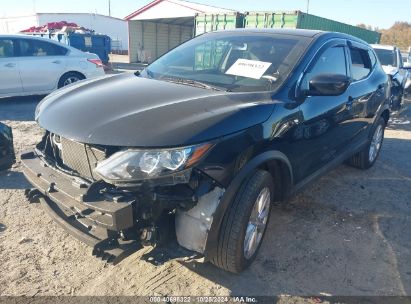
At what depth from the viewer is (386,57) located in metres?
11.0

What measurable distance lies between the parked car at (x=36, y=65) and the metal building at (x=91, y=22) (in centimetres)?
3100

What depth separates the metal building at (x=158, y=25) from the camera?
2323cm

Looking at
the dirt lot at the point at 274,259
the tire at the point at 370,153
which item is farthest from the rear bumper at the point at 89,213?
the tire at the point at 370,153

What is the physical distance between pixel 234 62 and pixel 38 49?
6596mm

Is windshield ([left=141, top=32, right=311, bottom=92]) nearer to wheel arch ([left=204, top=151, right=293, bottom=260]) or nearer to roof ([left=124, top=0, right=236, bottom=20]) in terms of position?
wheel arch ([left=204, top=151, right=293, bottom=260])

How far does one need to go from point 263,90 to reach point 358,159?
2.81 meters

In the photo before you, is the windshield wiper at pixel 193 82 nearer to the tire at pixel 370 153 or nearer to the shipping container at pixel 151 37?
the tire at pixel 370 153

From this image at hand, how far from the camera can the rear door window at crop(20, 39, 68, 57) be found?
8102 millimetres

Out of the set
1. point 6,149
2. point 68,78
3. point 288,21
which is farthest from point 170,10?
point 6,149

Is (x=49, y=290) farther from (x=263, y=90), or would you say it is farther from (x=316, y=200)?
(x=316, y=200)

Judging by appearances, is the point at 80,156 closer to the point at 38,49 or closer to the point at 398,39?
the point at 38,49

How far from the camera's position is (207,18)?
16219 mm

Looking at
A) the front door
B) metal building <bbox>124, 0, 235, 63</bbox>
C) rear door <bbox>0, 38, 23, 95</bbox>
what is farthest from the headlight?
metal building <bbox>124, 0, 235, 63</bbox>

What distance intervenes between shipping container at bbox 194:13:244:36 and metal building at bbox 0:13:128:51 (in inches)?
926
